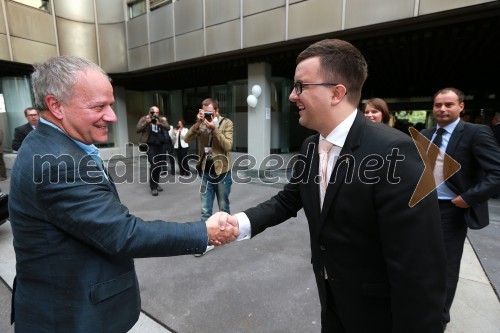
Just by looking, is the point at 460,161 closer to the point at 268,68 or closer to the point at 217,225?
the point at 217,225

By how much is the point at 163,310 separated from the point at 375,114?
9.79 feet

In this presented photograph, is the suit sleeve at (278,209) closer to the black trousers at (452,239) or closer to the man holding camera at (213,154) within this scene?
the black trousers at (452,239)

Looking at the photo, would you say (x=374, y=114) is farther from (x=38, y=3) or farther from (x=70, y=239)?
(x=38, y=3)

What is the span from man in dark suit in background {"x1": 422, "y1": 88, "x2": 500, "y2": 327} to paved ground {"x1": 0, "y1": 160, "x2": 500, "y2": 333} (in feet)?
2.39

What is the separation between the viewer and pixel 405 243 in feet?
3.63

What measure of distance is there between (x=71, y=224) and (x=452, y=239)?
8.64 feet

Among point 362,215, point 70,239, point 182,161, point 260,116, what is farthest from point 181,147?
point 362,215

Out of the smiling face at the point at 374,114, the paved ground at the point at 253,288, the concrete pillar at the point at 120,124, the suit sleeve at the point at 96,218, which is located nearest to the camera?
the suit sleeve at the point at 96,218

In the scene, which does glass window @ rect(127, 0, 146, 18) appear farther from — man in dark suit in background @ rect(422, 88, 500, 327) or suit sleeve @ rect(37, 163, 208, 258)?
suit sleeve @ rect(37, 163, 208, 258)

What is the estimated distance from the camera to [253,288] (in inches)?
117

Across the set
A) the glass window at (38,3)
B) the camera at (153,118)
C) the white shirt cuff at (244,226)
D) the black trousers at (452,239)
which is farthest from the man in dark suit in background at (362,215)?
the glass window at (38,3)

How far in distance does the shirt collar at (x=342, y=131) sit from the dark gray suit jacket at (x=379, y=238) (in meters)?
0.04

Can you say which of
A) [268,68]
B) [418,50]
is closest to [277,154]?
[268,68]

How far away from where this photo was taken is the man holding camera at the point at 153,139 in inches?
258
